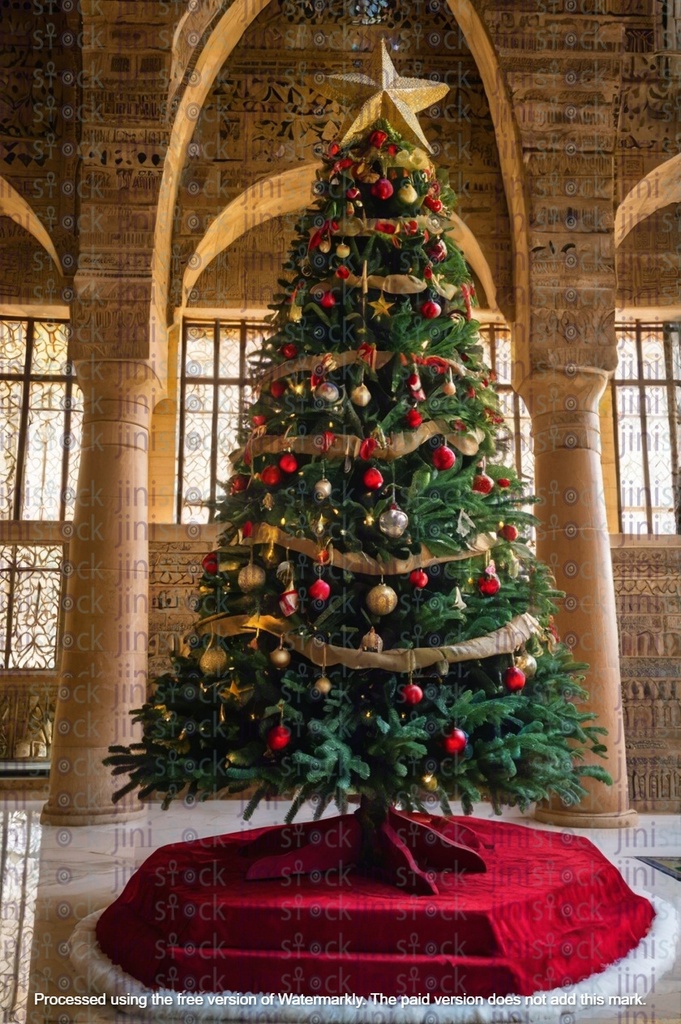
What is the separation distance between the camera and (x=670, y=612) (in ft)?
34.1

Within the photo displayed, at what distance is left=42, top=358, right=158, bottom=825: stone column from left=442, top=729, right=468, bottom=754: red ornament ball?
16.1 feet

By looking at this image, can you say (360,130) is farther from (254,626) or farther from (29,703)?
(29,703)

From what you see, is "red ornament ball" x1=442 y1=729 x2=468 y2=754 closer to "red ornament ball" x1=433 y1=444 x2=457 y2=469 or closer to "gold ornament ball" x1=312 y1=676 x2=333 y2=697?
"gold ornament ball" x1=312 y1=676 x2=333 y2=697

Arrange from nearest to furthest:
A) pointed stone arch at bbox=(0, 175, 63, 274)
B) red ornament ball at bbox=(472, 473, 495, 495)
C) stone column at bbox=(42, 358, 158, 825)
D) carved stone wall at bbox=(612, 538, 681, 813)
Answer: red ornament ball at bbox=(472, 473, 495, 495) → stone column at bbox=(42, 358, 158, 825) → pointed stone arch at bbox=(0, 175, 63, 274) → carved stone wall at bbox=(612, 538, 681, 813)

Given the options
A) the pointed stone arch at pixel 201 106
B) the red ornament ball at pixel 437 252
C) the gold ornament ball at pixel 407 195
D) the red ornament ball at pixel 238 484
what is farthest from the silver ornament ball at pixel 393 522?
the pointed stone arch at pixel 201 106

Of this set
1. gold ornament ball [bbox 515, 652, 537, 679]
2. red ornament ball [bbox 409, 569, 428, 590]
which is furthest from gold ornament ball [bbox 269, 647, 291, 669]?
gold ornament ball [bbox 515, 652, 537, 679]

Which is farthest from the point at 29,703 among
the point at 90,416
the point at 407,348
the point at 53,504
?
the point at 407,348

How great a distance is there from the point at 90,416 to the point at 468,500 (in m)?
5.55

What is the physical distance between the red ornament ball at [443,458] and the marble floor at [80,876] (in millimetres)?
2061

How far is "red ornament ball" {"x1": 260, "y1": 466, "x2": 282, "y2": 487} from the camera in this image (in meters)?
3.98

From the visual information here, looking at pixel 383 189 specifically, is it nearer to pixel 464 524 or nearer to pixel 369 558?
pixel 464 524

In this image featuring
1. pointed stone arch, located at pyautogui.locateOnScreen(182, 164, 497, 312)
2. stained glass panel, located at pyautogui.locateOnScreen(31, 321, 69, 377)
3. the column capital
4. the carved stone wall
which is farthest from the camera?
stained glass panel, located at pyautogui.locateOnScreen(31, 321, 69, 377)

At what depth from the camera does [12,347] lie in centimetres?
1153

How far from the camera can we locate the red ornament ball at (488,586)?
3.87 metres
